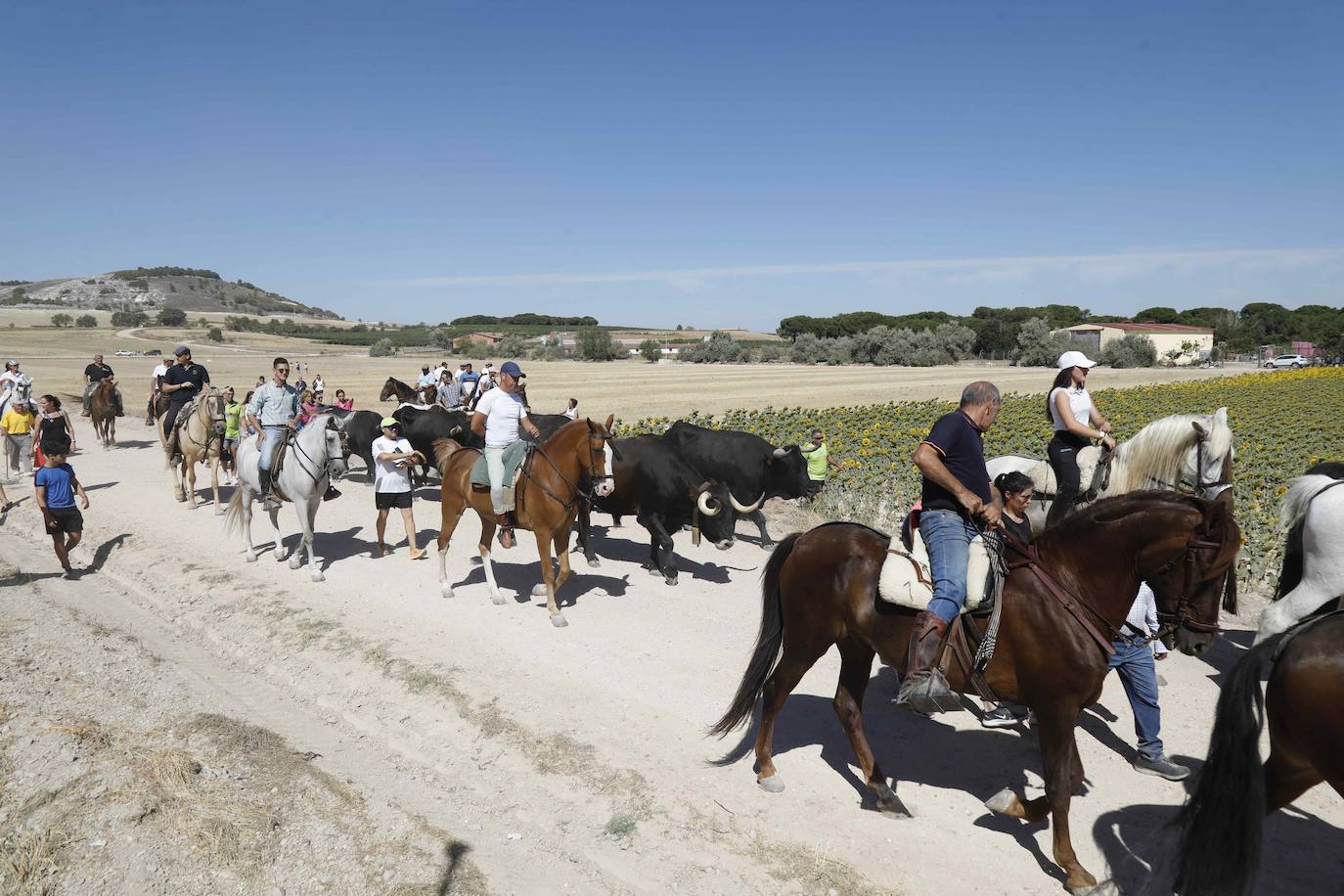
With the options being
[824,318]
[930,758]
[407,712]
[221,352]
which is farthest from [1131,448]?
Answer: [824,318]

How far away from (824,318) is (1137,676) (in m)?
119

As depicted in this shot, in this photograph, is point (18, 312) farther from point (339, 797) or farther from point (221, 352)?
point (339, 797)

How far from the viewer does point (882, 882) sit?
4660mm

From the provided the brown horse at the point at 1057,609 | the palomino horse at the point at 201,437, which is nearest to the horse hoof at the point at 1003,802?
the brown horse at the point at 1057,609

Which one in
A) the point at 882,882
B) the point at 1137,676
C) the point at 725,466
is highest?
the point at 725,466

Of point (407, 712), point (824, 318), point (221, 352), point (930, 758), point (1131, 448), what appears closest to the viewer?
point (930, 758)

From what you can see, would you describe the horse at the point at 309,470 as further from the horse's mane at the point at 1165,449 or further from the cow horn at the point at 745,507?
the horse's mane at the point at 1165,449

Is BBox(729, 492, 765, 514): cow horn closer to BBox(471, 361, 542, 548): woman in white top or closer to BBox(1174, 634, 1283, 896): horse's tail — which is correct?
BBox(471, 361, 542, 548): woman in white top

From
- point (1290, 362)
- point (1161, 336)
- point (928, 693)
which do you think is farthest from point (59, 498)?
point (1161, 336)

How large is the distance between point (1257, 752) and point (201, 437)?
15666mm

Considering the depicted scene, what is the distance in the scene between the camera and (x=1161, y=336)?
83.4 m

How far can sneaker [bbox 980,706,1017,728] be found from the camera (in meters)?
5.85

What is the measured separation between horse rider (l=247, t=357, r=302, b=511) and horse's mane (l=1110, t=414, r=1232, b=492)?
10.6 metres

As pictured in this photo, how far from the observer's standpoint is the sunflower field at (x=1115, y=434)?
11.9 metres
